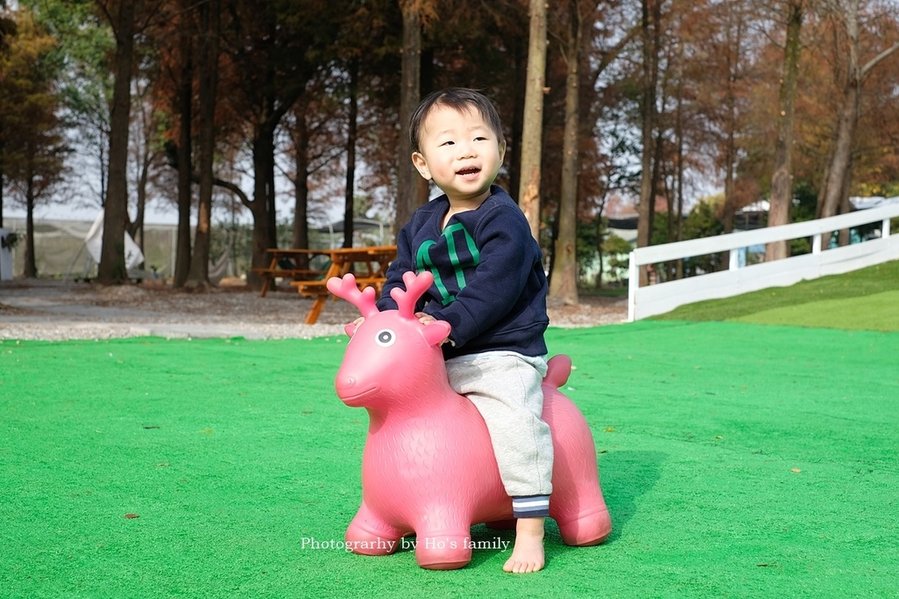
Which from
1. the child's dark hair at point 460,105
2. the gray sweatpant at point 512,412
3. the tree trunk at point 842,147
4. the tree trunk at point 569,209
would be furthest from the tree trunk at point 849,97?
the gray sweatpant at point 512,412

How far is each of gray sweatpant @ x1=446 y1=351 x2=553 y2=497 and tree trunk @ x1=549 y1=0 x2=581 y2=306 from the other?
15834 mm

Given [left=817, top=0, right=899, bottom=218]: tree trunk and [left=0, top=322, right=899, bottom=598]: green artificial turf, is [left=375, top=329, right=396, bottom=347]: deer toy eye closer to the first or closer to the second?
[left=0, top=322, right=899, bottom=598]: green artificial turf

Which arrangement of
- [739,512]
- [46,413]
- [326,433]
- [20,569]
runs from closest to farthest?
[20,569]
[739,512]
[326,433]
[46,413]

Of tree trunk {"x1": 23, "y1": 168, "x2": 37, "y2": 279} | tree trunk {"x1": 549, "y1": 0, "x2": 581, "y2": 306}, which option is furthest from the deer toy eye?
tree trunk {"x1": 23, "y1": 168, "x2": 37, "y2": 279}

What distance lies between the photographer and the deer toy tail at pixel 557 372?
130 inches

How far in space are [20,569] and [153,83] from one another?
27.3m

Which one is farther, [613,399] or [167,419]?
[613,399]

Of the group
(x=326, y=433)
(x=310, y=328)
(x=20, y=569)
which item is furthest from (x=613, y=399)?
(x=310, y=328)

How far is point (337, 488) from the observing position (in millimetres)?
3926

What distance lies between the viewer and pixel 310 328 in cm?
1279

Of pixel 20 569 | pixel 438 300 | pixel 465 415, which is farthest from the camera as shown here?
pixel 438 300

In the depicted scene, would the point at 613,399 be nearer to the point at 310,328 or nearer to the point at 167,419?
the point at 167,419

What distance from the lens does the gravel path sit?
11086 mm

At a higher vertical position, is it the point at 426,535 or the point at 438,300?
the point at 438,300
